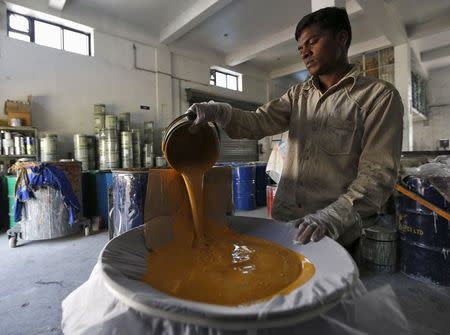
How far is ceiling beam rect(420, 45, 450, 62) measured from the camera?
6.56 m

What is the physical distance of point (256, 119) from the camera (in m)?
1.19

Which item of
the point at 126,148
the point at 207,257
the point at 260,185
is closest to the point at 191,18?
the point at 126,148

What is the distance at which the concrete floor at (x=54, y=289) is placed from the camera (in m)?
1.49

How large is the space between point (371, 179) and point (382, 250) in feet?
5.42

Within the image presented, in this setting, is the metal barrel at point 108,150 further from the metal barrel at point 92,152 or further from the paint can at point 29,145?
the paint can at point 29,145

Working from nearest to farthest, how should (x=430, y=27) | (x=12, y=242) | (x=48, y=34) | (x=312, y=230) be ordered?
(x=312, y=230) < (x=12, y=242) < (x=48, y=34) < (x=430, y=27)

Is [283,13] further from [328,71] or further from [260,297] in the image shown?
[260,297]

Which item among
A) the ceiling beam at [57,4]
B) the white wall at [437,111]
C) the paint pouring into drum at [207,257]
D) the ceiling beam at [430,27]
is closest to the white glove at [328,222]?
the paint pouring into drum at [207,257]

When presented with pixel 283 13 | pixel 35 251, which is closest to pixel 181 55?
pixel 283 13

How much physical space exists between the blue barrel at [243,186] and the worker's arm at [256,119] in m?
3.11

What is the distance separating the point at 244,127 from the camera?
1165 mm

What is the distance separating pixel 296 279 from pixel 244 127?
0.67 m

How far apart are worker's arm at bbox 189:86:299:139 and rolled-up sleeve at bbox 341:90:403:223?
1.25 feet

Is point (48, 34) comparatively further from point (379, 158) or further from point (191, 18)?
point (379, 158)
